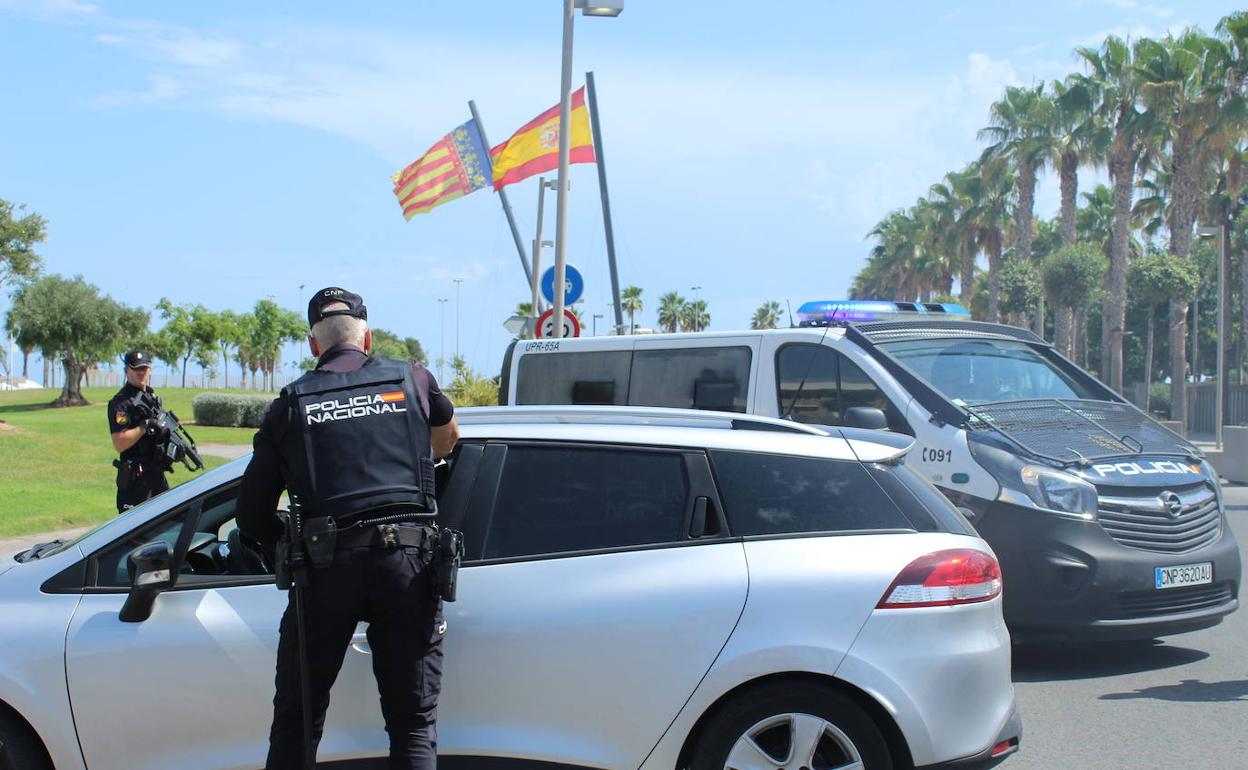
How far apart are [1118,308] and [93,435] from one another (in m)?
33.7

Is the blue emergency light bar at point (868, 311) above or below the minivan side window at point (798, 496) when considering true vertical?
above

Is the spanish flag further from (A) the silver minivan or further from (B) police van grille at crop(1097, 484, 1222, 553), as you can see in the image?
(A) the silver minivan

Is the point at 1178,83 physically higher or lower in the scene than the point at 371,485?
higher

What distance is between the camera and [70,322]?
56.0 metres

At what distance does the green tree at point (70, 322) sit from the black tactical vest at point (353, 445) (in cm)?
5763

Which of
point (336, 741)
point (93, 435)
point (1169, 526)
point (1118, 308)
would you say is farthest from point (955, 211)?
point (336, 741)

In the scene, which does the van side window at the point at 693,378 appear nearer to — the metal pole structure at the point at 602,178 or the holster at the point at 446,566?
the holster at the point at 446,566

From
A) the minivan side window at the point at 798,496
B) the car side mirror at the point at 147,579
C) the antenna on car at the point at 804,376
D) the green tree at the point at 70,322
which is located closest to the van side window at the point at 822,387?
the antenna on car at the point at 804,376

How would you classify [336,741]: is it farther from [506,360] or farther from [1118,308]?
[1118,308]

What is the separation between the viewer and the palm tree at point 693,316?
96.1 meters

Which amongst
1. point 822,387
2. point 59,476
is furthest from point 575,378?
point 59,476

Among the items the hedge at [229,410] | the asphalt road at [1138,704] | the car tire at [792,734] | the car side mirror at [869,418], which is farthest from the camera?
the hedge at [229,410]

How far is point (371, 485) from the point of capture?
3623 millimetres

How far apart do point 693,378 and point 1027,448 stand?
2.81 meters
